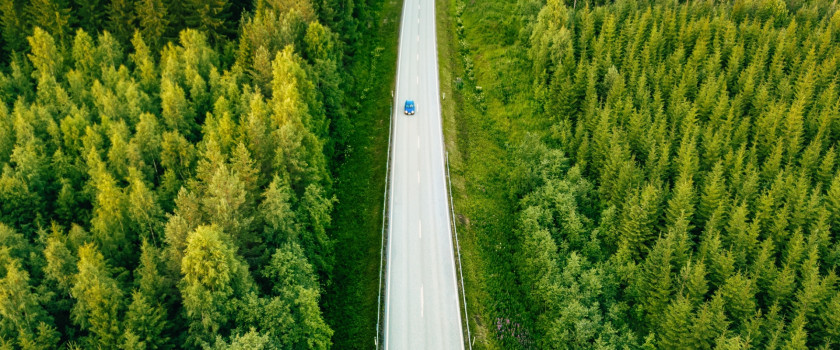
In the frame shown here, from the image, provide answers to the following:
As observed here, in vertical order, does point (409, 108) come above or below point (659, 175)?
above

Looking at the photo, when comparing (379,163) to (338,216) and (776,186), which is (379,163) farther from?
(776,186)

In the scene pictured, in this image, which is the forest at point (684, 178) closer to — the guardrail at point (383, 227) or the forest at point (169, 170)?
the guardrail at point (383, 227)

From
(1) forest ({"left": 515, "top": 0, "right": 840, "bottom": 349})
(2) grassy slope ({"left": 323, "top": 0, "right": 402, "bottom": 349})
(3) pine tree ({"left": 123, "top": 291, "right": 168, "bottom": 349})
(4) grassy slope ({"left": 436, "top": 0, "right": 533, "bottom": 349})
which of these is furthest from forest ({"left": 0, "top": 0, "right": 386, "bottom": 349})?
(1) forest ({"left": 515, "top": 0, "right": 840, "bottom": 349})

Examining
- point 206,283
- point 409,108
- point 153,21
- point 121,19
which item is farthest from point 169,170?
point 121,19

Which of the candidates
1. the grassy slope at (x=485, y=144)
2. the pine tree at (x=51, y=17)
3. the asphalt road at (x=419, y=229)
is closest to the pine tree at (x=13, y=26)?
the pine tree at (x=51, y=17)

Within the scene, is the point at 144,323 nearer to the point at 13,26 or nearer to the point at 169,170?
the point at 169,170

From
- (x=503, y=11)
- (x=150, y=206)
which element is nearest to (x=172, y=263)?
(x=150, y=206)

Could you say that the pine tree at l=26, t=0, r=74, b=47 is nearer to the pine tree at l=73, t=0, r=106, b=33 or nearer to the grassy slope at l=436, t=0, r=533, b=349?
the pine tree at l=73, t=0, r=106, b=33
